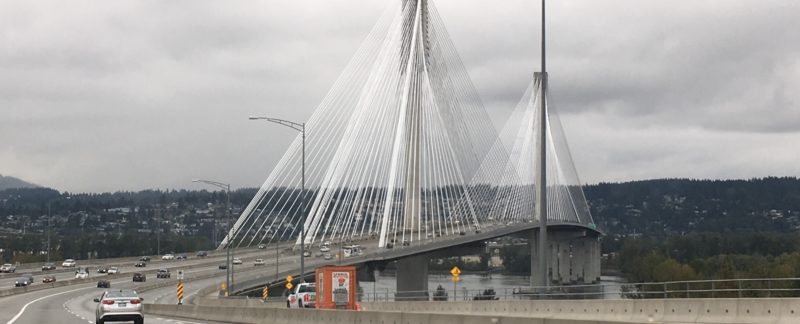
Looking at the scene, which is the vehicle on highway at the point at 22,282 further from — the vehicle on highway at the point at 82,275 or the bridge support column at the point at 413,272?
the bridge support column at the point at 413,272

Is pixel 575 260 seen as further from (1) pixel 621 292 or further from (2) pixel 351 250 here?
(1) pixel 621 292

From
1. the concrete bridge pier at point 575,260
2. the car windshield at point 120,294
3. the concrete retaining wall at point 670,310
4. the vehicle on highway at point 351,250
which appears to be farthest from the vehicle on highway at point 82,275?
the car windshield at point 120,294

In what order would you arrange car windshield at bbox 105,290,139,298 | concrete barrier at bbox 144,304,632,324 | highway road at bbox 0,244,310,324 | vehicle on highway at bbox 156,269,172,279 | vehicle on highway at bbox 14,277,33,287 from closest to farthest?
1. concrete barrier at bbox 144,304,632,324
2. car windshield at bbox 105,290,139,298
3. highway road at bbox 0,244,310,324
4. vehicle on highway at bbox 14,277,33,287
5. vehicle on highway at bbox 156,269,172,279

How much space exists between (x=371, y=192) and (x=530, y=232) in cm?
4547

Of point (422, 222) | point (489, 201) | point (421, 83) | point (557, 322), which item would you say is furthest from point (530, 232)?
point (557, 322)

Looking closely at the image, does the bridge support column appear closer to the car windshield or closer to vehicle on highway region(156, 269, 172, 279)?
vehicle on highway region(156, 269, 172, 279)

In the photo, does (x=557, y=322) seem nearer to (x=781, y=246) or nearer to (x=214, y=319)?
(x=214, y=319)

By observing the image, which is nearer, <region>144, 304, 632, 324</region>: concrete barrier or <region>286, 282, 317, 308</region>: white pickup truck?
<region>144, 304, 632, 324</region>: concrete barrier

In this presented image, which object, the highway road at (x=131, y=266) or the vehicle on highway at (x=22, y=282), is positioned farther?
the highway road at (x=131, y=266)

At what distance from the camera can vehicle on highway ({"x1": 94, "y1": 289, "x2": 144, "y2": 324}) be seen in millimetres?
41469

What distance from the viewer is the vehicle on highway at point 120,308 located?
136 feet

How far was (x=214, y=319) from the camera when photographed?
169 ft

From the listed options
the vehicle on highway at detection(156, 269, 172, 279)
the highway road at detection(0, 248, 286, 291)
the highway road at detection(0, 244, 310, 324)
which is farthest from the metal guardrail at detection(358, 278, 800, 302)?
the vehicle on highway at detection(156, 269, 172, 279)

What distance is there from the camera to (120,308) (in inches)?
1635
